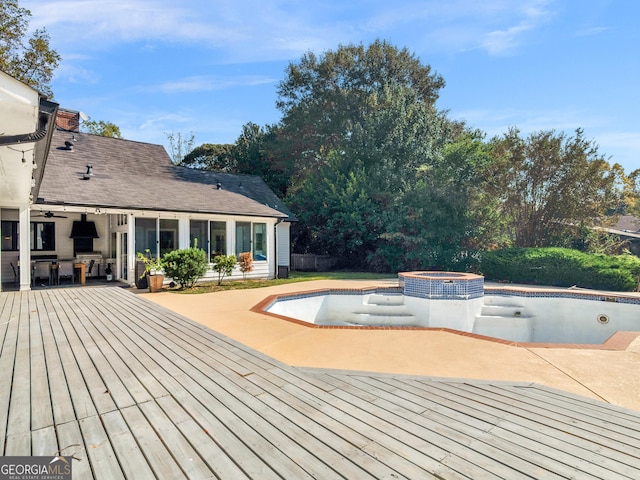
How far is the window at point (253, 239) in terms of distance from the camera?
12.9 m

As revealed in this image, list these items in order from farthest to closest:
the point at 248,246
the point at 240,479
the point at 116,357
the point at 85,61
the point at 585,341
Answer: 1. the point at 85,61
2. the point at 248,246
3. the point at 585,341
4. the point at 116,357
5. the point at 240,479

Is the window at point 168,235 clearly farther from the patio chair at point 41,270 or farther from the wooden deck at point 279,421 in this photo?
the wooden deck at point 279,421

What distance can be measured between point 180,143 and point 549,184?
28.5 m

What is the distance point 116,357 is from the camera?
3.65 meters

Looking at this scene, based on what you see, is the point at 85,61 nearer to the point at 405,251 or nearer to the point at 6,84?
the point at 6,84

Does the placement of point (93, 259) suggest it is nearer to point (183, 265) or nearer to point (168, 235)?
point (168, 235)

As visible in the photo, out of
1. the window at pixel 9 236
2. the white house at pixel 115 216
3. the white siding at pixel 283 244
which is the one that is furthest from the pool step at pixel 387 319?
the window at pixel 9 236

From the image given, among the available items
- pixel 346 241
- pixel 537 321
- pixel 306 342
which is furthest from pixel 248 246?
pixel 537 321

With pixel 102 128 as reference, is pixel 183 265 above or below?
below

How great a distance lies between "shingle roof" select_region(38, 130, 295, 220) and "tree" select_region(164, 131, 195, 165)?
49.7ft

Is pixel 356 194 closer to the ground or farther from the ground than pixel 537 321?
farther from the ground

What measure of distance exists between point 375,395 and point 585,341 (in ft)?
27.5

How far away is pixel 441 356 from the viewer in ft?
15.2

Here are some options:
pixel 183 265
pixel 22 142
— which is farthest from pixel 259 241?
pixel 22 142
